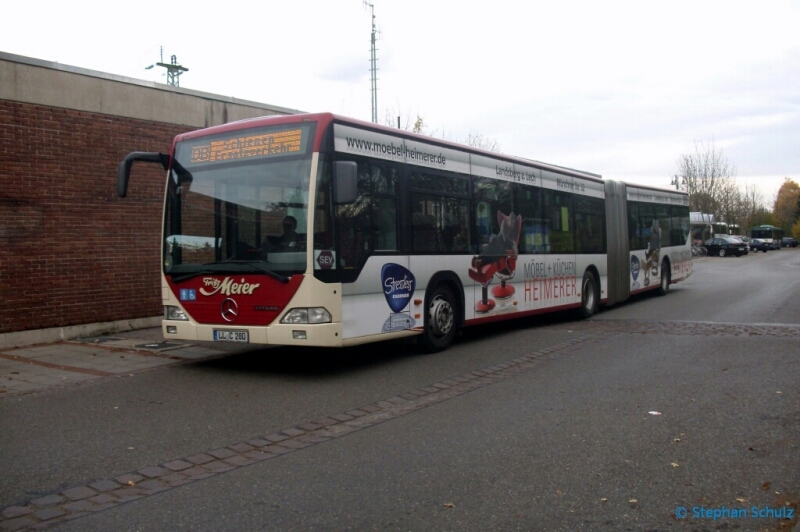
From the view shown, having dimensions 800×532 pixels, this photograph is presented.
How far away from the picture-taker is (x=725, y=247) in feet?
186

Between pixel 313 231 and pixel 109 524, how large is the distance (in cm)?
451

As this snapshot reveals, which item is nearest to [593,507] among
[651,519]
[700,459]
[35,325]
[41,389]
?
[651,519]

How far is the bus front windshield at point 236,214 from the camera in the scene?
27.5 feet

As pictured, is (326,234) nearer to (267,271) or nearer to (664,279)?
(267,271)

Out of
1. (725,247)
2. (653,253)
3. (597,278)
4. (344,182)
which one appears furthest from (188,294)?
(725,247)

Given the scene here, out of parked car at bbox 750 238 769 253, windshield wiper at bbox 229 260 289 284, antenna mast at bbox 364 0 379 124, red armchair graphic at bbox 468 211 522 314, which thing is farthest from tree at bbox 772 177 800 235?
windshield wiper at bbox 229 260 289 284

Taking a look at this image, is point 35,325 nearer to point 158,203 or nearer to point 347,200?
point 158,203

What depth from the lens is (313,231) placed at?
8.24 m

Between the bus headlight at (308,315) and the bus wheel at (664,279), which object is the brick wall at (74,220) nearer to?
the bus headlight at (308,315)

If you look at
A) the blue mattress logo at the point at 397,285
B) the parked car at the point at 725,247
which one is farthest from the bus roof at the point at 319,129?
the parked car at the point at 725,247

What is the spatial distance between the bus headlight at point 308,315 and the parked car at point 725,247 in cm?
5484

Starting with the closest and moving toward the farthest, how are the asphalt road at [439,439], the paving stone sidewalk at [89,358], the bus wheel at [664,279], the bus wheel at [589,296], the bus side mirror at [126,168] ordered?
the asphalt road at [439,439]
the paving stone sidewalk at [89,358]
the bus side mirror at [126,168]
the bus wheel at [589,296]
the bus wheel at [664,279]

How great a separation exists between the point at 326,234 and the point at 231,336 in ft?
5.62

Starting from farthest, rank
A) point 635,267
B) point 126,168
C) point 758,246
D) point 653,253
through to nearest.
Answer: point 758,246, point 653,253, point 635,267, point 126,168
